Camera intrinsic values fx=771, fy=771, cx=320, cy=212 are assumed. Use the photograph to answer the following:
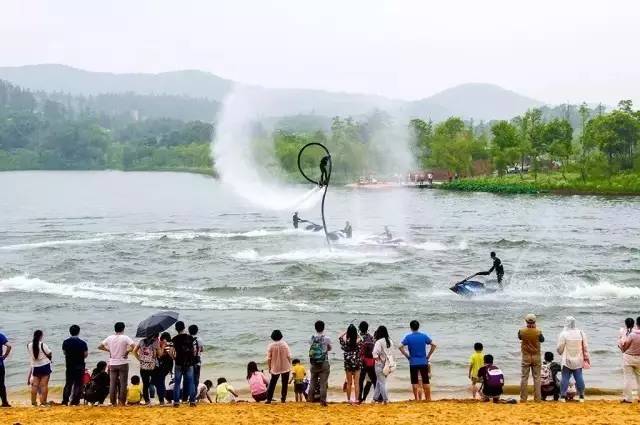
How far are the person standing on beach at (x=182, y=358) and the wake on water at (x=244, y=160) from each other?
40.6 m

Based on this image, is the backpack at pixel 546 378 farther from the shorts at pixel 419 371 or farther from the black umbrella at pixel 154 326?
the black umbrella at pixel 154 326

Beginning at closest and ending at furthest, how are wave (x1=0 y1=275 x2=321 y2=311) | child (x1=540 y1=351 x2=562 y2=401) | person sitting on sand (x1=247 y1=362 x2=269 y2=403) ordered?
child (x1=540 y1=351 x2=562 y2=401) < person sitting on sand (x1=247 y1=362 x2=269 y2=403) < wave (x1=0 y1=275 x2=321 y2=311)

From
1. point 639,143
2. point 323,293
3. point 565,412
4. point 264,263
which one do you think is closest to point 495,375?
point 565,412

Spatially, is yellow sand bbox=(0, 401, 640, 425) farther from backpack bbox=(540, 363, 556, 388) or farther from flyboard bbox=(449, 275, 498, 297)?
flyboard bbox=(449, 275, 498, 297)

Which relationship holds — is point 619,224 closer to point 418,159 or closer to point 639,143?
point 639,143

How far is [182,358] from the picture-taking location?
16203 millimetres

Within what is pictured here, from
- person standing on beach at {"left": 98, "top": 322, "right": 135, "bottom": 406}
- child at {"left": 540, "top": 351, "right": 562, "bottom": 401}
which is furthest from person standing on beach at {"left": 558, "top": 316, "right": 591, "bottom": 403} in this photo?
person standing on beach at {"left": 98, "top": 322, "right": 135, "bottom": 406}

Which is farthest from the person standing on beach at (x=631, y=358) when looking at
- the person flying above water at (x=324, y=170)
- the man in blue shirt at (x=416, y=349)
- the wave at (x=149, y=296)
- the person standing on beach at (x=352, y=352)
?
the person flying above water at (x=324, y=170)

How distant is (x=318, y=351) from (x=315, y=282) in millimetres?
22462

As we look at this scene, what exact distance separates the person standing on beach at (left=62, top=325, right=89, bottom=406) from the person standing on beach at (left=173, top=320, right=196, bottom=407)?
202cm

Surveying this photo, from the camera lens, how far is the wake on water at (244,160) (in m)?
60.6

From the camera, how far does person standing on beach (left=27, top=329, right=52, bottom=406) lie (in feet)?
54.4

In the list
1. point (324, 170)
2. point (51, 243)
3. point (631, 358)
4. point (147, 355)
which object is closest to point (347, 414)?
point (147, 355)

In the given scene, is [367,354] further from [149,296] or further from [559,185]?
[559,185]
